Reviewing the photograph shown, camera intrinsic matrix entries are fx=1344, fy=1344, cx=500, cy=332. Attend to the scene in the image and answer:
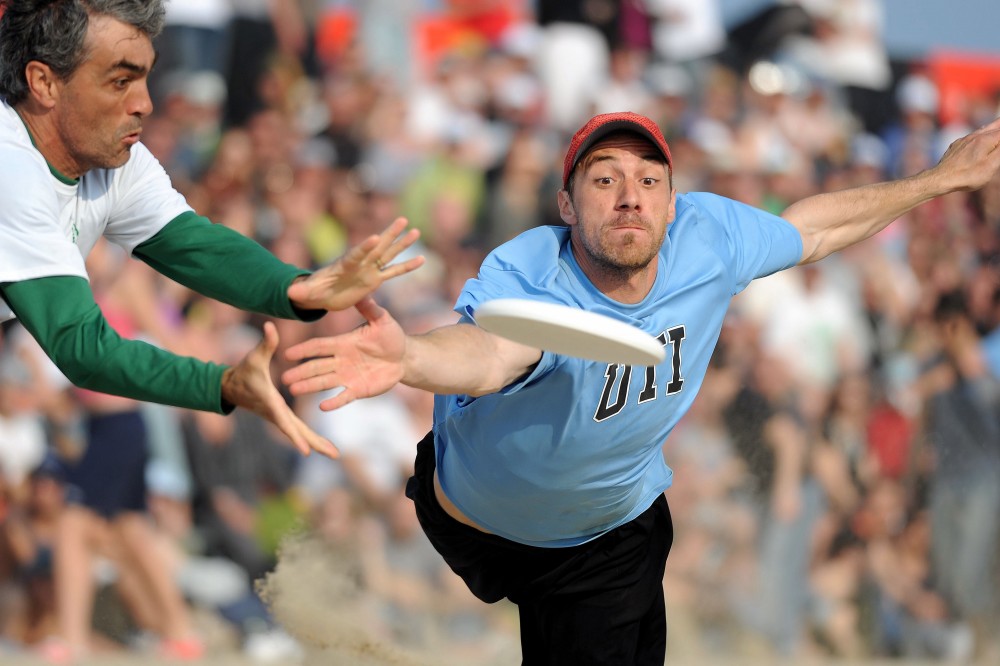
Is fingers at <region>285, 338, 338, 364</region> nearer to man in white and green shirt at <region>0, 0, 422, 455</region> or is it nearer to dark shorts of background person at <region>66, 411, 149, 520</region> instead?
man in white and green shirt at <region>0, 0, 422, 455</region>

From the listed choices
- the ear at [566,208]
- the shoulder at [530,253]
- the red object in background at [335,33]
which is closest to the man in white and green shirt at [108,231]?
the shoulder at [530,253]

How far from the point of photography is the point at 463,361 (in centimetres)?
343

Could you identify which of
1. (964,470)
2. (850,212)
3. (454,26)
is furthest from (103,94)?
(964,470)

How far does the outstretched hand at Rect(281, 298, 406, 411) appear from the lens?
3.07 m

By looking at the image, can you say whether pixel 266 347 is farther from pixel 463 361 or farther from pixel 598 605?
pixel 598 605

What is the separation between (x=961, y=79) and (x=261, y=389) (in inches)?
314

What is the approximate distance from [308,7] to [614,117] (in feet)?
14.1

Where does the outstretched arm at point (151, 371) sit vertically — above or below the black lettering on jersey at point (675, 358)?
below

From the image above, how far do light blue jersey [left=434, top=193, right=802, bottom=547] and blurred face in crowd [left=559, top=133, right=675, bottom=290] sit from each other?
87 mm

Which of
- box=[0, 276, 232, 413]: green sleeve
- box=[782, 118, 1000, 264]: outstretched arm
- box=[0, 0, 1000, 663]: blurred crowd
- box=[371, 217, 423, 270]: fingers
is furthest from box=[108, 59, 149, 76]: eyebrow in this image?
box=[0, 0, 1000, 663]: blurred crowd

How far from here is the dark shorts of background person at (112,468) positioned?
22.2ft

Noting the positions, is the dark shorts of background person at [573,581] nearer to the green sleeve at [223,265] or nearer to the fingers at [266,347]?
the green sleeve at [223,265]

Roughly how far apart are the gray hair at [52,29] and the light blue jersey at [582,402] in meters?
1.17

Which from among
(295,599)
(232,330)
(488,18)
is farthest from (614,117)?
(488,18)
